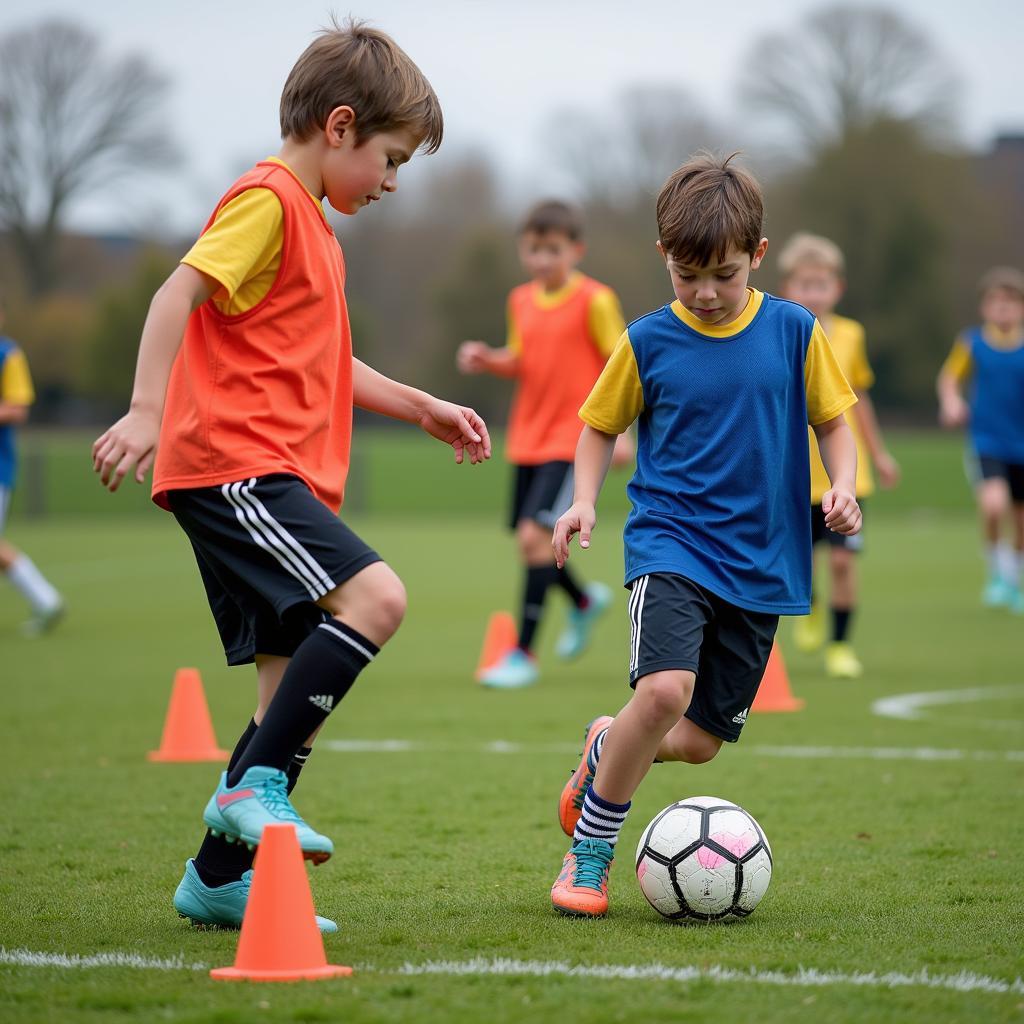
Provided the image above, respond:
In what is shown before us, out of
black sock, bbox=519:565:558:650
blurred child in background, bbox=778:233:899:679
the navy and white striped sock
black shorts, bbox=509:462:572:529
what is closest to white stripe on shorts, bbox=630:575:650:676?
the navy and white striped sock

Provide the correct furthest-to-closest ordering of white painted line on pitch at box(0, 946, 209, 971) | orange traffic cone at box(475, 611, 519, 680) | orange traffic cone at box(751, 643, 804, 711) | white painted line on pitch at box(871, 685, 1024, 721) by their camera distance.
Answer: orange traffic cone at box(475, 611, 519, 680)
orange traffic cone at box(751, 643, 804, 711)
white painted line on pitch at box(871, 685, 1024, 721)
white painted line on pitch at box(0, 946, 209, 971)

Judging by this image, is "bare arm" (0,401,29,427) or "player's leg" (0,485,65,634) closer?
"bare arm" (0,401,29,427)

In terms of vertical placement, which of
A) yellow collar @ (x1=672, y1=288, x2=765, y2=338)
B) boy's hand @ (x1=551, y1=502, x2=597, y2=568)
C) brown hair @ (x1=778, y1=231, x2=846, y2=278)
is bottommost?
boy's hand @ (x1=551, y1=502, x2=597, y2=568)

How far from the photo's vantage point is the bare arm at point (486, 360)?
809 cm

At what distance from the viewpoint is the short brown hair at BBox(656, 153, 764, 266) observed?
12.9 ft

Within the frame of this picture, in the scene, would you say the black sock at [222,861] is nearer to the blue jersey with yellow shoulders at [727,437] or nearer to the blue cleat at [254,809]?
the blue cleat at [254,809]

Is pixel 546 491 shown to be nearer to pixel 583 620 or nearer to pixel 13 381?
pixel 583 620

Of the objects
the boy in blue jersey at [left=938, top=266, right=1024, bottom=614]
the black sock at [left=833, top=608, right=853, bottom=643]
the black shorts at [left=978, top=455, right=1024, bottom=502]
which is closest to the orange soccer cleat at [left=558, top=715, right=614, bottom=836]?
the black sock at [left=833, top=608, right=853, bottom=643]

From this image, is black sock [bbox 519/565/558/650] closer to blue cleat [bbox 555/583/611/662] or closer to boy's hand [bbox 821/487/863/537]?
blue cleat [bbox 555/583/611/662]

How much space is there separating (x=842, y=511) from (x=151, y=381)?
1735 mm

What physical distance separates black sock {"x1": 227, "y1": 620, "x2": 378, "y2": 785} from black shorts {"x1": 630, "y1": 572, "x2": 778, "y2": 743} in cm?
79

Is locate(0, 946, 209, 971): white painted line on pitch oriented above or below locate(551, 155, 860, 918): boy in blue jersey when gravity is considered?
below

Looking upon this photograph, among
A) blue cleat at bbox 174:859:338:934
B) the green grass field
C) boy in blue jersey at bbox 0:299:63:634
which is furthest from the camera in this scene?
boy in blue jersey at bbox 0:299:63:634

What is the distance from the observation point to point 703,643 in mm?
4168
